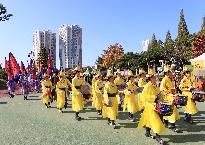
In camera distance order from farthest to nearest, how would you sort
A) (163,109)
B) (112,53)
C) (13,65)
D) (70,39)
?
(70,39)
(112,53)
(13,65)
(163,109)

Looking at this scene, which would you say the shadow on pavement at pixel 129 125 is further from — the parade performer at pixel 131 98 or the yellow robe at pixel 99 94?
the yellow robe at pixel 99 94

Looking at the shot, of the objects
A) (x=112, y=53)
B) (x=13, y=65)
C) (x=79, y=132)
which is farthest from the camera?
(x=112, y=53)

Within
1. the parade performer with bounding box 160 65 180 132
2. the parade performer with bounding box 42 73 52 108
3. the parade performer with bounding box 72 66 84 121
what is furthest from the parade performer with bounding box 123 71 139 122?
the parade performer with bounding box 42 73 52 108

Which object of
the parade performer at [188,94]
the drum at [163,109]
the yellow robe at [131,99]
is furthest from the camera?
the yellow robe at [131,99]

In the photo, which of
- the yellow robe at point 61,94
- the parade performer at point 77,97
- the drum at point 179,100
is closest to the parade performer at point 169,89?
the drum at point 179,100

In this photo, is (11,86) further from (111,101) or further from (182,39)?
(182,39)

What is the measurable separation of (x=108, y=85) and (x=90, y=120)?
220cm

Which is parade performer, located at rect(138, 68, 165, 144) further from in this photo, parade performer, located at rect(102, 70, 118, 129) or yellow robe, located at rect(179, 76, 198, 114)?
yellow robe, located at rect(179, 76, 198, 114)

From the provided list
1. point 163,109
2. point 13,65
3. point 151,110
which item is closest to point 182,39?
point 13,65

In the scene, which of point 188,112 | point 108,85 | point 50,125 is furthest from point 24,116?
point 188,112

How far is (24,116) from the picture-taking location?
50.6ft

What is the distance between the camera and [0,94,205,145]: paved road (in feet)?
31.9

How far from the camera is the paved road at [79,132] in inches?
383

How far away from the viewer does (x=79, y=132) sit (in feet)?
36.6
